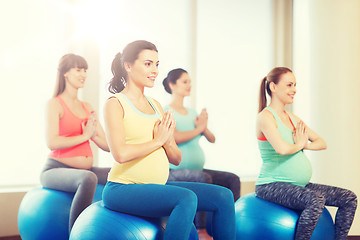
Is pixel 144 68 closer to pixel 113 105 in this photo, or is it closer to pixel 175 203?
pixel 113 105

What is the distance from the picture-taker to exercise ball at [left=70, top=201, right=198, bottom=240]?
1.73m

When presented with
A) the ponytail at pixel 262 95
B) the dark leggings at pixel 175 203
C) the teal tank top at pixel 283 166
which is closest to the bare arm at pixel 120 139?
the dark leggings at pixel 175 203

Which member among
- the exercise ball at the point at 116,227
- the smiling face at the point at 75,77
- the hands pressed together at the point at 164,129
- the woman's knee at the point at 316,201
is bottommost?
the woman's knee at the point at 316,201

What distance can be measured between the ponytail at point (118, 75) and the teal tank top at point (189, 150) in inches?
54.5

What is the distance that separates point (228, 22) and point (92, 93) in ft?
5.91

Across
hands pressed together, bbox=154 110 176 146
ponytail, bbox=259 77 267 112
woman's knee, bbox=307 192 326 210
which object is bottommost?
woman's knee, bbox=307 192 326 210

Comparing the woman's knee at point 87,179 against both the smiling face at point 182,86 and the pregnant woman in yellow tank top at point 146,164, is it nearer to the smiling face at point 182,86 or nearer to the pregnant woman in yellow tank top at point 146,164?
the pregnant woman in yellow tank top at point 146,164

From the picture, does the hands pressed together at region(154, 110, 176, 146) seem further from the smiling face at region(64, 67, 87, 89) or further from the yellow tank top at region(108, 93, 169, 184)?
the smiling face at region(64, 67, 87, 89)

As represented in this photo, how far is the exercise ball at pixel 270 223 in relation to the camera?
2369 mm

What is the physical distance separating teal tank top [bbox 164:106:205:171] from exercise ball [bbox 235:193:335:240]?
2.91 feet

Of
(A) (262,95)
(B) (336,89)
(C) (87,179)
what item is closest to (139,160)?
(C) (87,179)

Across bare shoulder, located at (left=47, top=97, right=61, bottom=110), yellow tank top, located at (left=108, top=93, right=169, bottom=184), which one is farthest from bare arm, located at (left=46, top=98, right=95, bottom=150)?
yellow tank top, located at (left=108, top=93, right=169, bottom=184)

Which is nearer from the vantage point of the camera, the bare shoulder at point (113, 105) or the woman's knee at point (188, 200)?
the woman's knee at point (188, 200)

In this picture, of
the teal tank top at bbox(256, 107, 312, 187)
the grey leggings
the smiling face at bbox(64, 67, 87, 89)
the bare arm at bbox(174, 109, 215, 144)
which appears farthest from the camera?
the bare arm at bbox(174, 109, 215, 144)
